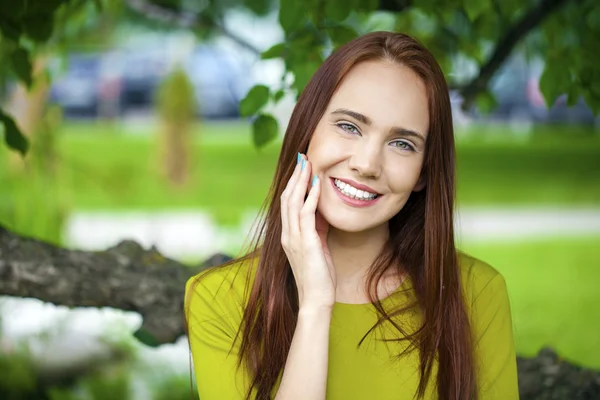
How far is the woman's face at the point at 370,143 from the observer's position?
6.15 ft

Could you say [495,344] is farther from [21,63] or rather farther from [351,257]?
[21,63]

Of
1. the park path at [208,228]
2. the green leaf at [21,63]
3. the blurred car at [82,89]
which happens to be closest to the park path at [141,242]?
the park path at [208,228]

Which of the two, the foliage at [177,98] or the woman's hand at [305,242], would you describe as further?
the foliage at [177,98]

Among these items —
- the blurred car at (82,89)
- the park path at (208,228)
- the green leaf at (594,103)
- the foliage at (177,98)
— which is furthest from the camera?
the blurred car at (82,89)

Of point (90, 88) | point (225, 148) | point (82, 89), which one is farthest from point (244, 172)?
point (90, 88)

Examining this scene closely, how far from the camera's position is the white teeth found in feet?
6.15

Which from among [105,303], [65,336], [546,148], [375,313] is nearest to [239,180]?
[546,148]

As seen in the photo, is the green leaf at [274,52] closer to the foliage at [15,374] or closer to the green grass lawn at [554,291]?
the foliage at [15,374]

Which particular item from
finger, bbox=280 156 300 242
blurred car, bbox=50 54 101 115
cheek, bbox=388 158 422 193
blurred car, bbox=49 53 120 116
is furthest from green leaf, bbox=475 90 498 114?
blurred car, bbox=49 53 120 116

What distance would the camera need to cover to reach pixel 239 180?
38.3 feet

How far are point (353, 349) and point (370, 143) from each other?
446mm

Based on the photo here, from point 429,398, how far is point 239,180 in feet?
32.1

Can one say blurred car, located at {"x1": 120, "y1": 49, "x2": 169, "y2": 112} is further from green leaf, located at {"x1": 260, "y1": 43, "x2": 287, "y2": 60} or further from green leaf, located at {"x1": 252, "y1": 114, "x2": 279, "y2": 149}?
green leaf, located at {"x1": 260, "y1": 43, "x2": 287, "y2": 60}

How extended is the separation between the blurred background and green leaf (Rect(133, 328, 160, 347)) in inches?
26.4
